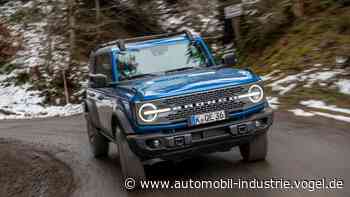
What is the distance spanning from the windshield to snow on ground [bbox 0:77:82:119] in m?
12.4

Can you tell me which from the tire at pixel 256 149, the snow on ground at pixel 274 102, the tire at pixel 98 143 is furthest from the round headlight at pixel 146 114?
the snow on ground at pixel 274 102

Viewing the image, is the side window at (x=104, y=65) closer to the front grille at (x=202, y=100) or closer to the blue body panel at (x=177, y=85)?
the blue body panel at (x=177, y=85)

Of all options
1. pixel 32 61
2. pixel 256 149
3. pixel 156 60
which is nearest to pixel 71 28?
pixel 32 61

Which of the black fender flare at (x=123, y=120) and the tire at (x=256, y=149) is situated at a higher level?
the black fender flare at (x=123, y=120)

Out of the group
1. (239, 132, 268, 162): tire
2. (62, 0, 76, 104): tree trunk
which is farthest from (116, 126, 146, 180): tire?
(62, 0, 76, 104): tree trunk

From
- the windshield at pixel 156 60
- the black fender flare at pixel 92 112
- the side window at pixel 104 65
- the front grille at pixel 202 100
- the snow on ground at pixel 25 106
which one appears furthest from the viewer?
the snow on ground at pixel 25 106

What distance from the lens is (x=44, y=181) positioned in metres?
7.54

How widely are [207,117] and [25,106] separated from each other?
55.9ft

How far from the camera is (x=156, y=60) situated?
7363 millimetres

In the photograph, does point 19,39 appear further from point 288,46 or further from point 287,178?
point 287,178

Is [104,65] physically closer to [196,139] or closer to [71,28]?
[196,139]

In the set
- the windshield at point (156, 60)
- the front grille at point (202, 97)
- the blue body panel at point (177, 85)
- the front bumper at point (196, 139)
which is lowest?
the front bumper at point (196, 139)

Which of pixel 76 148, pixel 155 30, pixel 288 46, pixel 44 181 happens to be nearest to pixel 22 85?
pixel 155 30

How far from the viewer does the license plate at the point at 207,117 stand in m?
6.04
